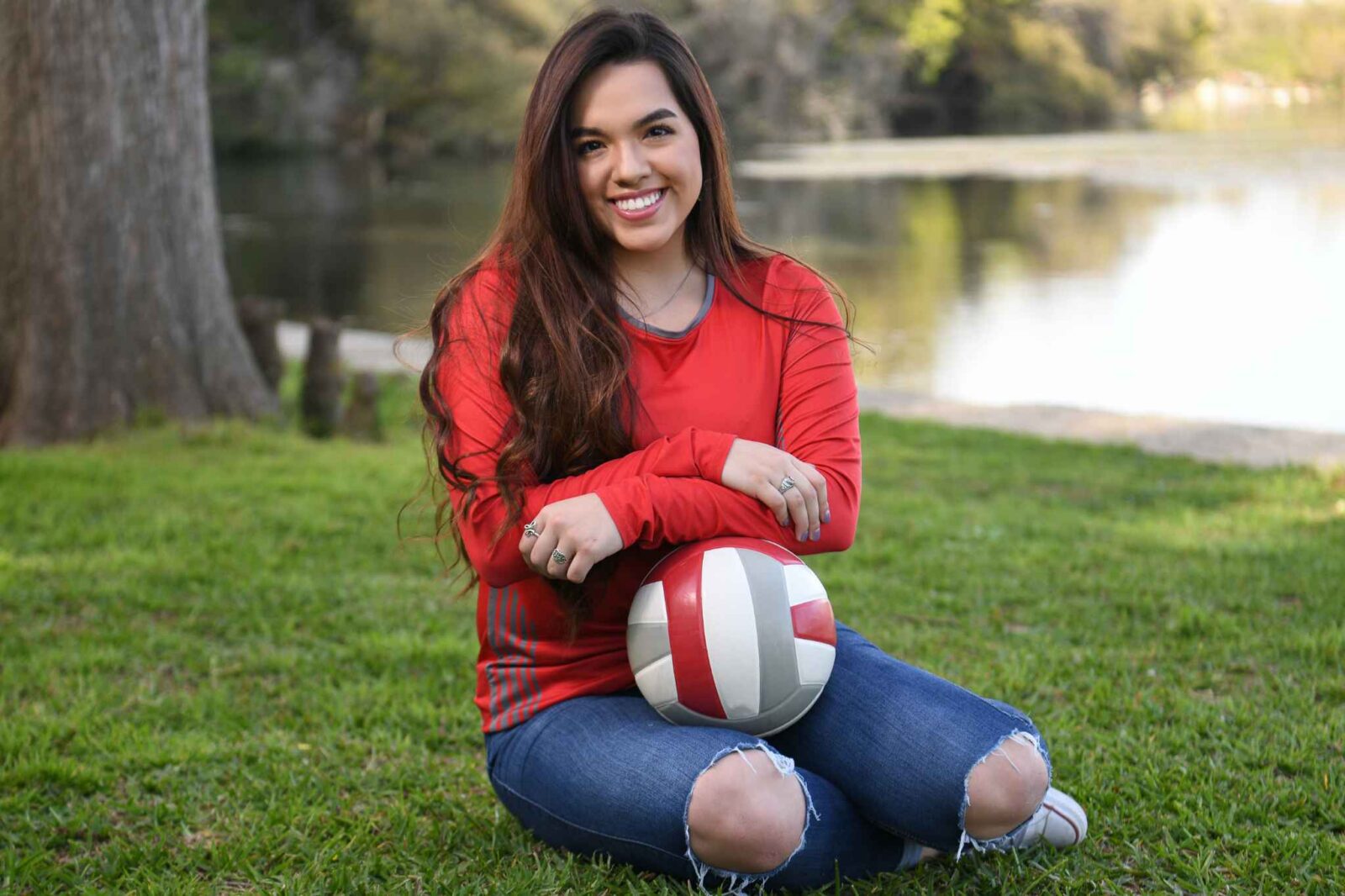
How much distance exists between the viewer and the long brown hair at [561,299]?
2625mm

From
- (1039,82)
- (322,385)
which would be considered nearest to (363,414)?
(322,385)

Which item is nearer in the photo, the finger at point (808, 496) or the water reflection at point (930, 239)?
the finger at point (808, 496)

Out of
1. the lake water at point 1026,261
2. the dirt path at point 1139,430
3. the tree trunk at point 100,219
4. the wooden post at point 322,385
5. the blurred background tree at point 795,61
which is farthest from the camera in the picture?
the blurred background tree at point 795,61

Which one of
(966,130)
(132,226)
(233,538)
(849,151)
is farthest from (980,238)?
(966,130)

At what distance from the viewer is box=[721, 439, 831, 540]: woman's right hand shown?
2555 millimetres

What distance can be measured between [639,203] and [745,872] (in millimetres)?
1243

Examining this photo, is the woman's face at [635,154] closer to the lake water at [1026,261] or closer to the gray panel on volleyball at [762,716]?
the lake water at [1026,261]

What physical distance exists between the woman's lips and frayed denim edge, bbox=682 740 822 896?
1.00 meters

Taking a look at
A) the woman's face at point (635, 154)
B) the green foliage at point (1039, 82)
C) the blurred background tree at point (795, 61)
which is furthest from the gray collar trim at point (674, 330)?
the green foliage at point (1039, 82)

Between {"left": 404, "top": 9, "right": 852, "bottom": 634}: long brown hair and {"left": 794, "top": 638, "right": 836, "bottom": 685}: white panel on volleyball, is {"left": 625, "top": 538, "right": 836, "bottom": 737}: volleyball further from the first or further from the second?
{"left": 404, "top": 9, "right": 852, "bottom": 634}: long brown hair

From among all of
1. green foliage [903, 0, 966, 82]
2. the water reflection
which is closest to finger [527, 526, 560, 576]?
the water reflection

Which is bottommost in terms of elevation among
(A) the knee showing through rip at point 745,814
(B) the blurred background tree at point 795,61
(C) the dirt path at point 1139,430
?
(C) the dirt path at point 1139,430

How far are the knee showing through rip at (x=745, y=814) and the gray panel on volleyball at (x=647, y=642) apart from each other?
22 cm

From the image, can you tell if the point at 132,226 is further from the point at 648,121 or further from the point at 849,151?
the point at 849,151
